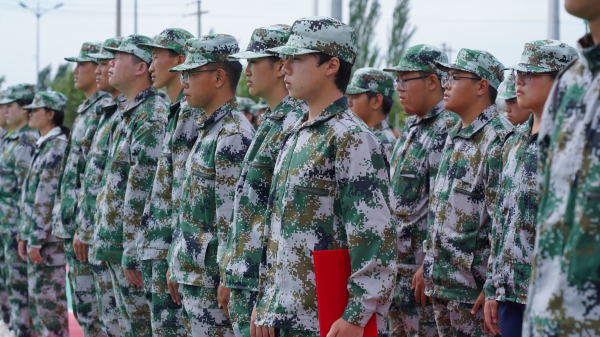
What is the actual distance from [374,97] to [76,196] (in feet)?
9.72

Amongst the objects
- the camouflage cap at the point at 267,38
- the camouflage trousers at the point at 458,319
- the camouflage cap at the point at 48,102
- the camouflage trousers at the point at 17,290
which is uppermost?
the camouflage cap at the point at 267,38

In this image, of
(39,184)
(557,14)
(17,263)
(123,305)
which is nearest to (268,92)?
(123,305)

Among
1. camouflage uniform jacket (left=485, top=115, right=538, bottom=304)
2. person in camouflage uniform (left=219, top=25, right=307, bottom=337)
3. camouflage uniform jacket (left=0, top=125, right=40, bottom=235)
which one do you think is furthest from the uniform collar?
camouflage uniform jacket (left=0, top=125, right=40, bottom=235)

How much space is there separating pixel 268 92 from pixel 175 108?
3.28 ft

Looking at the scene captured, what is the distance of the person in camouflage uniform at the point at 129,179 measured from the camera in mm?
4754

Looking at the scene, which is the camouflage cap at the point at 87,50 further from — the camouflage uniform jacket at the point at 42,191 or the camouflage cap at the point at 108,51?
the camouflage uniform jacket at the point at 42,191

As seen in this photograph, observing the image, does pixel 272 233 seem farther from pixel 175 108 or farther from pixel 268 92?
pixel 175 108

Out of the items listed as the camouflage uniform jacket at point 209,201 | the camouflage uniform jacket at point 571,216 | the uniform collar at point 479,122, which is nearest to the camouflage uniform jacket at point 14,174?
the camouflage uniform jacket at point 209,201

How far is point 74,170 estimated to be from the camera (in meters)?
5.99

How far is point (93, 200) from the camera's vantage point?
5.40 meters

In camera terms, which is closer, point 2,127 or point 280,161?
point 280,161

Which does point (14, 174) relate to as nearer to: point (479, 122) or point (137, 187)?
point (137, 187)

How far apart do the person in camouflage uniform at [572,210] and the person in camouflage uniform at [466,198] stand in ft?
7.50

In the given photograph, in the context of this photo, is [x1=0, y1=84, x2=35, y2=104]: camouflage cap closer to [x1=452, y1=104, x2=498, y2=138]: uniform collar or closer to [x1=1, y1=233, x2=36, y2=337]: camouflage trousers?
[x1=1, y1=233, x2=36, y2=337]: camouflage trousers
